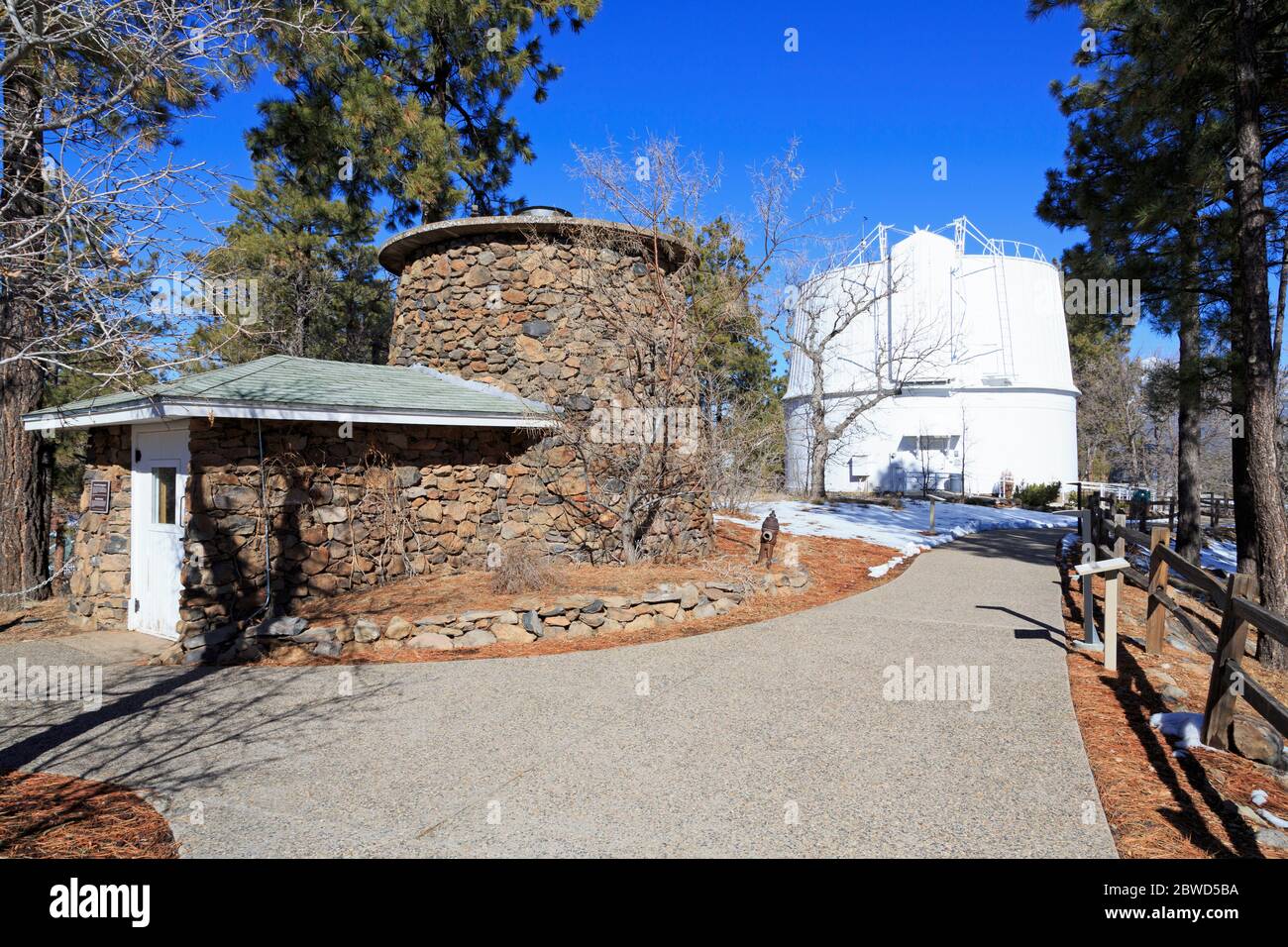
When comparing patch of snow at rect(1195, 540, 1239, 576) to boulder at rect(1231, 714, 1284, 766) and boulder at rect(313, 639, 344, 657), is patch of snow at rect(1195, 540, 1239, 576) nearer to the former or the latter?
boulder at rect(1231, 714, 1284, 766)

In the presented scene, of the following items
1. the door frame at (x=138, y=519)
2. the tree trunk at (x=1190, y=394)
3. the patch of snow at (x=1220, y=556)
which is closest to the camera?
the door frame at (x=138, y=519)

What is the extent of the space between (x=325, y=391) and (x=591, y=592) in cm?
381

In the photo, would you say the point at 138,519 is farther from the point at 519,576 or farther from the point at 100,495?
the point at 519,576

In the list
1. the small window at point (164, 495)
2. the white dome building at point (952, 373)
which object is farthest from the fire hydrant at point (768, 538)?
the white dome building at point (952, 373)

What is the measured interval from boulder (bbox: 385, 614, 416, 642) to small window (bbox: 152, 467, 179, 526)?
2788mm

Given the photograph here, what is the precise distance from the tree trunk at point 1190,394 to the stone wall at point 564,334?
668cm

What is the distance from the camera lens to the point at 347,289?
57.7 ft

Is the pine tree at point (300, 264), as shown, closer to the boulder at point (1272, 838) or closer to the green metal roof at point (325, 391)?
the green metal roof at point (325, 391)

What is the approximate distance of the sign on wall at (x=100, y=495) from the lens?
27.2 ft

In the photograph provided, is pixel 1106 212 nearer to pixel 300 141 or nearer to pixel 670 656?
pixel 670 656

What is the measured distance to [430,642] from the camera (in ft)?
23.2

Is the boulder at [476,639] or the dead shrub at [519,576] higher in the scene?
the dead shrub at [519,576]
